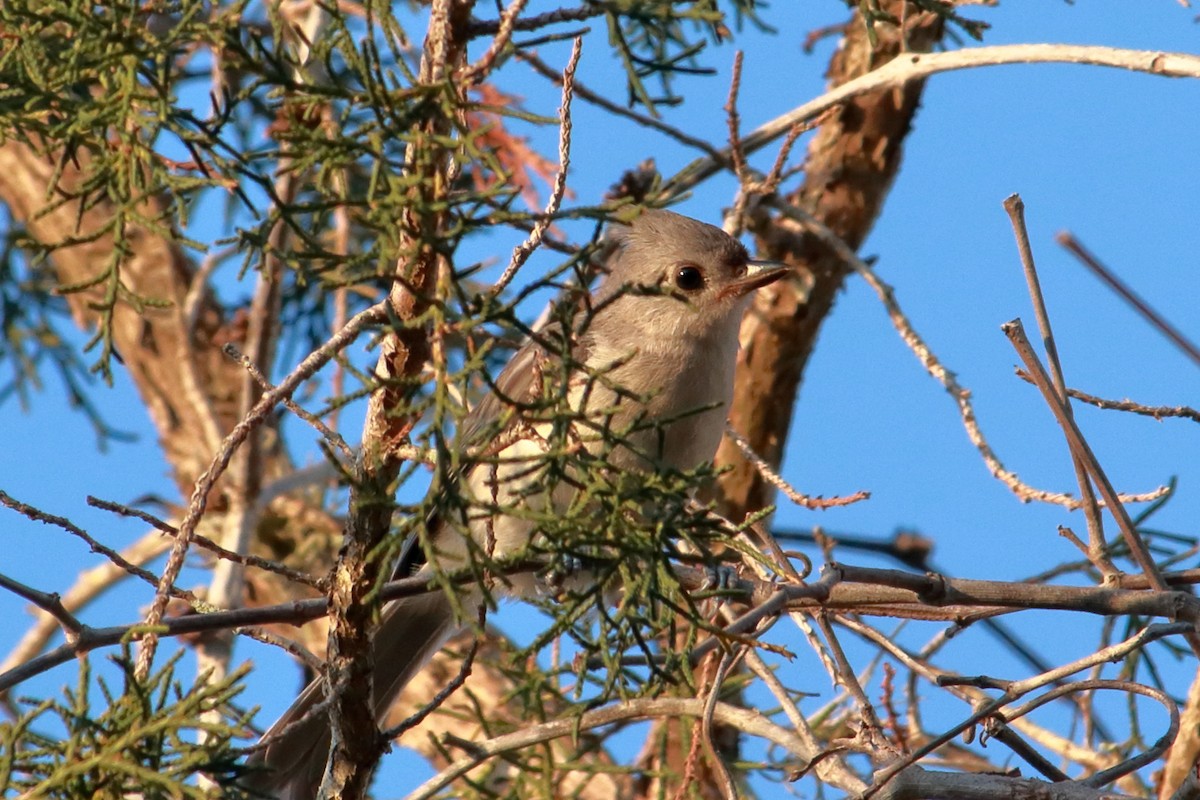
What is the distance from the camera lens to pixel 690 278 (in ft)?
15.5

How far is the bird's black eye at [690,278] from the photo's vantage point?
4680 mm

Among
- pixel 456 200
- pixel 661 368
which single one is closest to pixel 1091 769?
pixel 661 368

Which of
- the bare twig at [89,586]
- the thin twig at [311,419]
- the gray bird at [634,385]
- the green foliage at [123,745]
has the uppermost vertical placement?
the bare twig at [89,586]

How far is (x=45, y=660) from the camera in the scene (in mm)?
2393

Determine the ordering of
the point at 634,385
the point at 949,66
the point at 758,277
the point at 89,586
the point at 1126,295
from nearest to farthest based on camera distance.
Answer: the point at 1126,295 → the point at 634,385 → the point at 758,277 → the point at 949,66 → the point at 89,586

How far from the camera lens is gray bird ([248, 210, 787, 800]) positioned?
3918 mm

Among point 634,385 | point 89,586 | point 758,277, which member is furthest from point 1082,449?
point 89,586

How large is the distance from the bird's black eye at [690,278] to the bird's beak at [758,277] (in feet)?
0.40

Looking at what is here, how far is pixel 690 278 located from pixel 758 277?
232 millimetres

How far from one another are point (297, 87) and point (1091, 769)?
12.0 ft

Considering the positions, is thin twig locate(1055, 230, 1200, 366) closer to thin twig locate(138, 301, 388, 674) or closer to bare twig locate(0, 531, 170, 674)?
thin twig locate(138, 301, 388, 674)

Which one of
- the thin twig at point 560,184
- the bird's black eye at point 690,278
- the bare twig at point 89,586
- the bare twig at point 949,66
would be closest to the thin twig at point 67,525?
the thin twig at point 560,184

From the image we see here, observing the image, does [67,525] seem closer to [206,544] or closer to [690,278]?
[206,544]

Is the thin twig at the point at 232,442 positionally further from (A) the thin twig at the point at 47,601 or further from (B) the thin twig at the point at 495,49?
(B) the thin twig at the point at 495,49
